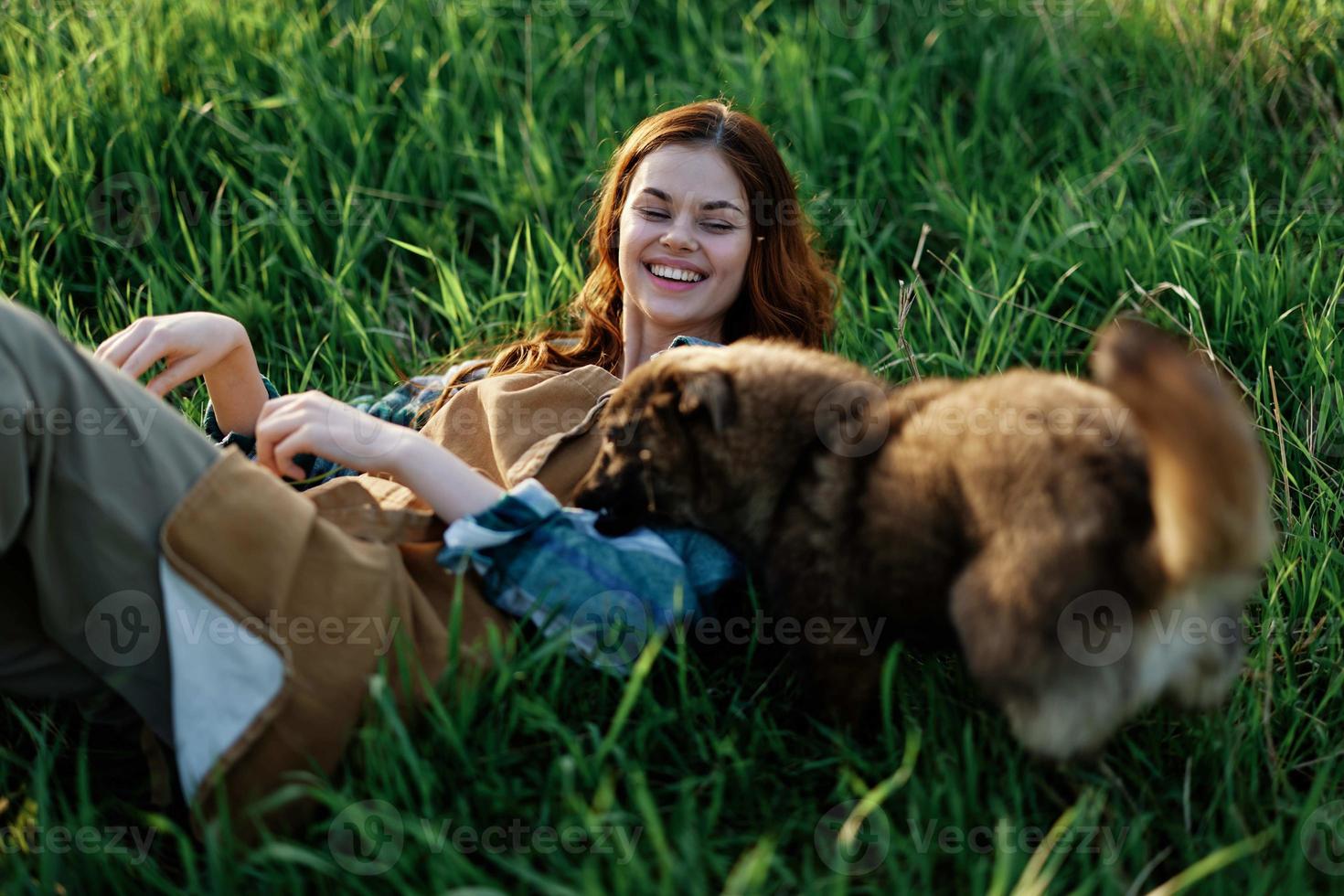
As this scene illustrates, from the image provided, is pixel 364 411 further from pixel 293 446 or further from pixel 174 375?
pixel 293 446

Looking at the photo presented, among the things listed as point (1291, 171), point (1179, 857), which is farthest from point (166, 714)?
point (1291, 171)

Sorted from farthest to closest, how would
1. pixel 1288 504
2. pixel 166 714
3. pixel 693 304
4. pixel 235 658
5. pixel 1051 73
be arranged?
pixel 1051 73
pixel 693 304
pixel 1288 504
pixel 166 714
pixel 235 658

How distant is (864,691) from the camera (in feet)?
8.14

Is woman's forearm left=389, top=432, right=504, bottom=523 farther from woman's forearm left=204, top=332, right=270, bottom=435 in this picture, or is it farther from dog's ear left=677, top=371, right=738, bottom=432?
woman's forearm left=204, top=332, right=270, bottom=435

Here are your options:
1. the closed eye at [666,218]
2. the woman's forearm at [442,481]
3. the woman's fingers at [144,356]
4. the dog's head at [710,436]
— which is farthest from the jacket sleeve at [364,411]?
the dog's head at [710,436]

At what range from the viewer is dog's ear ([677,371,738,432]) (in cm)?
251

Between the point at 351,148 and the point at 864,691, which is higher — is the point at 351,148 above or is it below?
above

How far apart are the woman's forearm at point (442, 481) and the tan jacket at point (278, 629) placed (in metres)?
0.15

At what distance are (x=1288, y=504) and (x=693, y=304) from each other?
6.22 feet

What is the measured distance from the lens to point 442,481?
2.71 meters

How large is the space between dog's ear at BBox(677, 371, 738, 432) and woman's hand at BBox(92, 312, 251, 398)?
1.56 metres

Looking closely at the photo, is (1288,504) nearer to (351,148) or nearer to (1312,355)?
(1312,355)

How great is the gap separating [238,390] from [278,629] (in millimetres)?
1380

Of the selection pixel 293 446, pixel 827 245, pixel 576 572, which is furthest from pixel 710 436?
pixel 827 245
